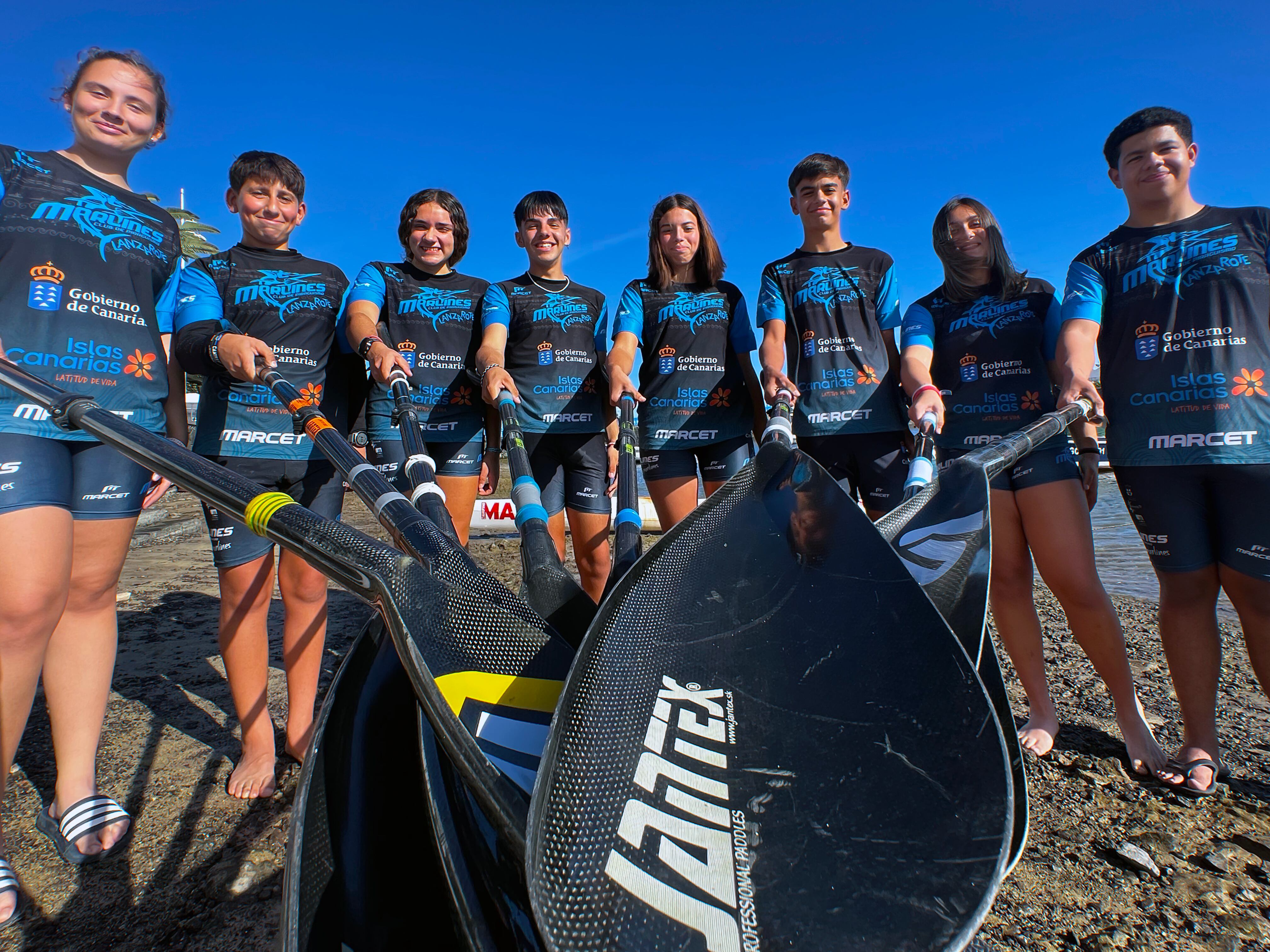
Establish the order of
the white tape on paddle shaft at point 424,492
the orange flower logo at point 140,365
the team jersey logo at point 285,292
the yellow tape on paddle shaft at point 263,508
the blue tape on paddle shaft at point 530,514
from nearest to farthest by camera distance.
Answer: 1. the yellow tape on paddle shaft at point 263,508
2. the white tape on paddle shaft at point 424,492
3. the blue tape on paddle shaft at point 530,514
4. the orange flower logo at point 140,365
5. the team jersey logo at point 285,292

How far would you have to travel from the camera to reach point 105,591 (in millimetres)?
2012

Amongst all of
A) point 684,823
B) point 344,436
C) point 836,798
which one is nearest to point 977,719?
point 836,798

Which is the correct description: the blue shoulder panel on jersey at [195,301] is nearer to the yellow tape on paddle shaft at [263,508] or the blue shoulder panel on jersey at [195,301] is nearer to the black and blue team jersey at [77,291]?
the black and blue team jersey at [77,291]

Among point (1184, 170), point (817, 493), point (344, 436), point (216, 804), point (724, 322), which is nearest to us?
point (817, 493)

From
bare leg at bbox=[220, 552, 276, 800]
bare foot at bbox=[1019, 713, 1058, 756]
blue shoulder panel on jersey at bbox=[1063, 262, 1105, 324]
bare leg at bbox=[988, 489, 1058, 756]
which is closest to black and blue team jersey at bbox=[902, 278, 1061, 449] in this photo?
blue shoulder panel on jersey at bbox=[1063, 262, 1105, 324]

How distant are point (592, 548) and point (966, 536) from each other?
185 cm

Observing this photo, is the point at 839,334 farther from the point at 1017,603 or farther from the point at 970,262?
the point at 1017,603

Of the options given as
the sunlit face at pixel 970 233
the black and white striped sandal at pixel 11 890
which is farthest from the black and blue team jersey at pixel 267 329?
the sunlit face at pixel 970 233

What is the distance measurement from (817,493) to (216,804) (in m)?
2.24

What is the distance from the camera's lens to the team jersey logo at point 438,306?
3074 mm

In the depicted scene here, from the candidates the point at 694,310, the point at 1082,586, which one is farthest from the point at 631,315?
the point at 1082,586

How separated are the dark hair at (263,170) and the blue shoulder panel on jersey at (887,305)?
2626 mm

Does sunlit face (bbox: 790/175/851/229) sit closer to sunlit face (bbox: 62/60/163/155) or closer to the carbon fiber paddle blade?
the carbon fiber paddle blade

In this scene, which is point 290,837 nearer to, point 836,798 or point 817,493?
point 836,798
